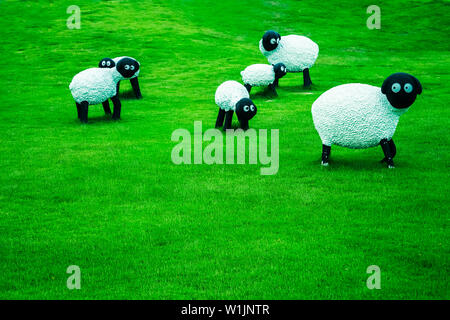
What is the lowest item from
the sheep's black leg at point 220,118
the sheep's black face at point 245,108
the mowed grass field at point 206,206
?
the mowed grass field at point 206,206

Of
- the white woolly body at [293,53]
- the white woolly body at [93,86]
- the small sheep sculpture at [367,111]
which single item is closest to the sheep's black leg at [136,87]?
the white woolly body at [93,86]

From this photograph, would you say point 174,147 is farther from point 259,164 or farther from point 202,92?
point 202,92

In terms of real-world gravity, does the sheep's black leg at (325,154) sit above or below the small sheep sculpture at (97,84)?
below

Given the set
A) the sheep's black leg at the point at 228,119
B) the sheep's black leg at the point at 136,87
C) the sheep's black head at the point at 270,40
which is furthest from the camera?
the sheep's black leg at the point at 136,87

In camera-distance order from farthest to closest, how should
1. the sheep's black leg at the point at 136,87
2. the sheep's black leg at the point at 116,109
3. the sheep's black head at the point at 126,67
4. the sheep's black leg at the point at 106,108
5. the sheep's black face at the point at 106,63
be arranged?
1. the sheep's black leg at the point at 136,87
2. the sheep's black leg at the point at 106,108
3. the sheep's black face at the point at 106,63
4. the sheep's black leg at the point at 116,109
5. the sheep's black head at the point at 126,67

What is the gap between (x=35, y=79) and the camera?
75.7 ft

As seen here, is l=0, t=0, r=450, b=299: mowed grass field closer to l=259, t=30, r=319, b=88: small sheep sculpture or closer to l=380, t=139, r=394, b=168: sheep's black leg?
l=380, t=139, r=394, b=168: sheep's black leg

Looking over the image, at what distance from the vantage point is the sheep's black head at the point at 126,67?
593 inches

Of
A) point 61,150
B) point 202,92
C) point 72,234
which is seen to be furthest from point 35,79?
point 72,234

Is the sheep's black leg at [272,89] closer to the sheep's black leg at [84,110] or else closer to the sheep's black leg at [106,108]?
the sheep's black leg at [106,108]

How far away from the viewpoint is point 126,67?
49.5ft

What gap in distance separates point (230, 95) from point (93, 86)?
421cm

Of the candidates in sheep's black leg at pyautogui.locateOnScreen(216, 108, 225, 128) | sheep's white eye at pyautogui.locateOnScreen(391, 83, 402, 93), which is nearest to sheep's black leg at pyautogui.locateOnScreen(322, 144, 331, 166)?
sheep's white eye at pyautogui.locateOnScreen(391, 83, 402, 93)

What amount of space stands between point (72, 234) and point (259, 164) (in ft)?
14.9
